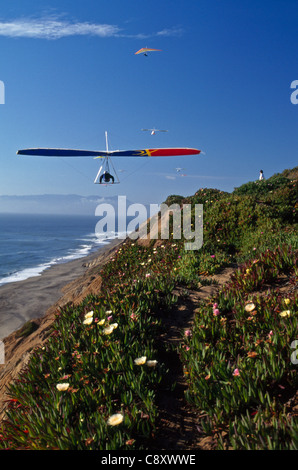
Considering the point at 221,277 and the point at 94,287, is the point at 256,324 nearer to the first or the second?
the point at 221,277

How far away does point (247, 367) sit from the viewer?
3447mm

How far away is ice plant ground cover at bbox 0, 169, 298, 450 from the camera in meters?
2.94

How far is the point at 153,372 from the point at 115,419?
34.2 inches

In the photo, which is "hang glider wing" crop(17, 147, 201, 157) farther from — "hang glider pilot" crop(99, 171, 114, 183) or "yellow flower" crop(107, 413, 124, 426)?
"yellow flower" crop(107, 413, 124, 426)

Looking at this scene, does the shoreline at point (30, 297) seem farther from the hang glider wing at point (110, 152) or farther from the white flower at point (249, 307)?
the white flower at point (249, 307)

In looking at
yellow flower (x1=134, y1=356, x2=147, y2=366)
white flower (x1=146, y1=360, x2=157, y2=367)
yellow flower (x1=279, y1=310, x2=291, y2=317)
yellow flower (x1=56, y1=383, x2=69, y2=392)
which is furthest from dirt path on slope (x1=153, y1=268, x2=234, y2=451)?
yellow flower (x1=279, y1=310, x2=291, y2=317)

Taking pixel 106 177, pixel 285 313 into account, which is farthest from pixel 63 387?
pixel 106 177

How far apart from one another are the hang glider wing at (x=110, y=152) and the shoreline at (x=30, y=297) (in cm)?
827

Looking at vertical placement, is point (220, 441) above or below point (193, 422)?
above

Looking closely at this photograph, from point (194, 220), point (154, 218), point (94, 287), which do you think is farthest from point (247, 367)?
point (154, 218)

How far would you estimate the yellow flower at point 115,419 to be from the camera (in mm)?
2894

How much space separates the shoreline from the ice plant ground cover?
13.5m

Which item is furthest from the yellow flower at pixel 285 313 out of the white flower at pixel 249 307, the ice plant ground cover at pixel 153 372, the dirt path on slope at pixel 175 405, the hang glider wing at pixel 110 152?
the hang glider wing at pixel 110 152
